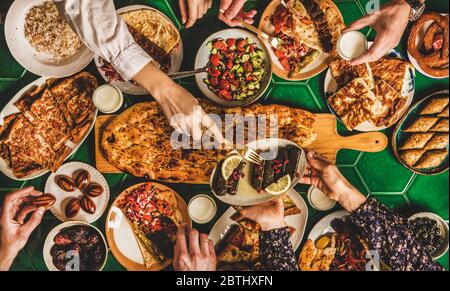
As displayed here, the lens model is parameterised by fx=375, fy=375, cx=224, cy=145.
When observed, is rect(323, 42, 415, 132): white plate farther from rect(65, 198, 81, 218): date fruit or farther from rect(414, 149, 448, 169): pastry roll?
rect(65, 198, 81, 218): date fruit

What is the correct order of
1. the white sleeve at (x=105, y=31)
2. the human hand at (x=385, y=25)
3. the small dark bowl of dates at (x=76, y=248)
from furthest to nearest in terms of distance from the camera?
1. the small dark bowl of dates at (x=76, y=248)
2. the human hand at (x=385, y=25)
3. the white sleeve at (x=105, y=31)

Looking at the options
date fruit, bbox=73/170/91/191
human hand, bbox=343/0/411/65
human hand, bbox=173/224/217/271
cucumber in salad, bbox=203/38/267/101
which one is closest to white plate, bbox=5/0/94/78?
date fruit, bbox=73/170/91/191

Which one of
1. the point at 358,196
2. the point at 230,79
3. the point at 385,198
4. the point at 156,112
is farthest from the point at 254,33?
the point at 385,198

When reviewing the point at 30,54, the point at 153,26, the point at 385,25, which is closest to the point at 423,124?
the point at 385,25

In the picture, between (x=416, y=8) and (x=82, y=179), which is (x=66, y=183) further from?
(x=416, y=8)

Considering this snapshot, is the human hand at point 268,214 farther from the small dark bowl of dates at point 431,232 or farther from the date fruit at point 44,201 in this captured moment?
the date fruit at point 44,201

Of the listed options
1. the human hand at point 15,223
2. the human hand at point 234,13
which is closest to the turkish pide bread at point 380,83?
the human hand at point 234,13
